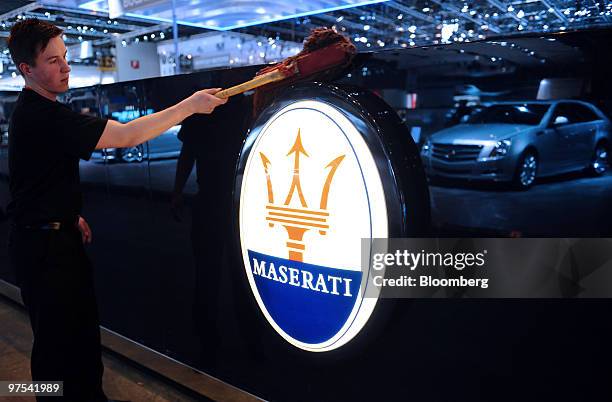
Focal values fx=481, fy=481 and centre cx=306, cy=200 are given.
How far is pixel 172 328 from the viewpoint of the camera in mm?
2375

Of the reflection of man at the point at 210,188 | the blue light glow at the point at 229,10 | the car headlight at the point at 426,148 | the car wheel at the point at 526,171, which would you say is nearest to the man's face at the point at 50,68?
the reflection of man at the point at 210,188

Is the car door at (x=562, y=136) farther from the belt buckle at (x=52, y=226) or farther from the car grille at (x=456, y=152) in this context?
the belt buckle at (x=52, y=226)

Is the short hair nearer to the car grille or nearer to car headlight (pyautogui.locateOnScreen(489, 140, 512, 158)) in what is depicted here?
the car grille

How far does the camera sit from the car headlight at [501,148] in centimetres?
125

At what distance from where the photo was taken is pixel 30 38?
1.73 meters

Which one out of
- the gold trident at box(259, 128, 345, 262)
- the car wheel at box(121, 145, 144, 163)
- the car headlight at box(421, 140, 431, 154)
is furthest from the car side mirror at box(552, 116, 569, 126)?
the car wheel at box(121, 145, 144, 163)

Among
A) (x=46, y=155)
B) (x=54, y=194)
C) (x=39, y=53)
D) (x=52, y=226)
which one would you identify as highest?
(x=39, y=53)

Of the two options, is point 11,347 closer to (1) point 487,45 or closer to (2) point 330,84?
(2) point 330,84

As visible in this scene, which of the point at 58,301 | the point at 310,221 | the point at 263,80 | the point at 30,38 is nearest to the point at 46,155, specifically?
the point at 30,38

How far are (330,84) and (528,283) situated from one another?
0.81m

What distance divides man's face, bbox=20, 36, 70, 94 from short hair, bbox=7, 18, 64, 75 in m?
0.02

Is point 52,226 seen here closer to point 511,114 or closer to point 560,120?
Result: point 511,114

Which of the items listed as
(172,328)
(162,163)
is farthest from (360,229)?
(172,328)

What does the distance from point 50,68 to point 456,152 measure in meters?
1.48
